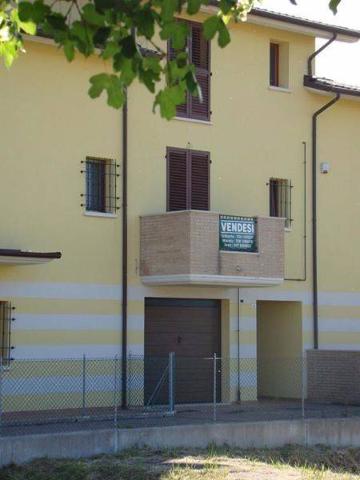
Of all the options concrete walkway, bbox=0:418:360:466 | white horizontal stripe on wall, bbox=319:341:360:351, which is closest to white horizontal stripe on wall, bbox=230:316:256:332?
white horizontal stripe on wall, bbox=319:341:360:351

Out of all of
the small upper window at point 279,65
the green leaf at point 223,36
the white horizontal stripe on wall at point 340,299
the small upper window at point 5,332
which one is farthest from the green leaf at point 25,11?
the white horizontal stripe on wall at point 340,299

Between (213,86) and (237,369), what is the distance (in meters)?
6.76

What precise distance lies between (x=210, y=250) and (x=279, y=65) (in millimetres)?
6615

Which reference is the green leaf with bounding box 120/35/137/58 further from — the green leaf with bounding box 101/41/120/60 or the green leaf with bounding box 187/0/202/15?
the green leaf with bounding box 187/0/202/15

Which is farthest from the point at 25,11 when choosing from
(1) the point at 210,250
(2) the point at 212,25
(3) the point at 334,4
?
(1) the point at 210,250

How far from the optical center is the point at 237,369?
90.6ft

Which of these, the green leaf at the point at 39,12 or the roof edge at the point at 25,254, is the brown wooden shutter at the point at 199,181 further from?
the green leaf at the point at 39,12

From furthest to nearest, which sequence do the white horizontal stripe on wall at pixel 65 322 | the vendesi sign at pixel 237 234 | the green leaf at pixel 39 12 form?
the vendesi sign at pixel 237 234
the white horizontal stripe on wall at pixel 65 322
the green leaf at pixel 39 12

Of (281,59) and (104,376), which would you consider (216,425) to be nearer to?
(104,376)

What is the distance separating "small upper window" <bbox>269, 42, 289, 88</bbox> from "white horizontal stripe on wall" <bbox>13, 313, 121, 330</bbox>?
25.7 ft

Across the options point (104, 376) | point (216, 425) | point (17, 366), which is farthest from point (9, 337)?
point (216, 425)

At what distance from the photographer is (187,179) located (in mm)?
26969

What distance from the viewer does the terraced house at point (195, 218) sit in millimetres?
24312

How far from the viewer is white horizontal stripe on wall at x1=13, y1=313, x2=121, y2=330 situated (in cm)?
2398
